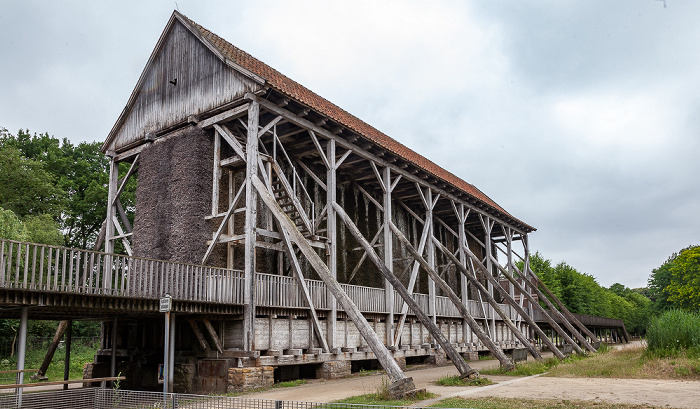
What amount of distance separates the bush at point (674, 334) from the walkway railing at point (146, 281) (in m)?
9.21

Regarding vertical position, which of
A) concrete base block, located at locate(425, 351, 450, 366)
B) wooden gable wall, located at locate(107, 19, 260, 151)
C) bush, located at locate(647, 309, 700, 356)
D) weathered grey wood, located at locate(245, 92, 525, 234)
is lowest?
concrete base block, located at locate(425, 351, 450, 366)

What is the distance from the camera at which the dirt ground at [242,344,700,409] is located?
977 cm

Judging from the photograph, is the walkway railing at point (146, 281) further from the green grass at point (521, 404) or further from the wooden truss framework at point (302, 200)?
the green grass at point (521, 404)

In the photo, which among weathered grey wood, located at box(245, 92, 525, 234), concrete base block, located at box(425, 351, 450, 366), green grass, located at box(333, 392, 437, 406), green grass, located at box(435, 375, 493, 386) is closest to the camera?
green grass, located at box(333, 392, 437, 406)

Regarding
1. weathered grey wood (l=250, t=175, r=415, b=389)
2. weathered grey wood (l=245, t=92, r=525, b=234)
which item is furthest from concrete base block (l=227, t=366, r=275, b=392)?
weathered grey wood (l=245, t=92, r=525, b=234)

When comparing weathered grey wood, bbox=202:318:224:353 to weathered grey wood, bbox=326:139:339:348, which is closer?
weathered grey wood, bbox=202:318:224:353

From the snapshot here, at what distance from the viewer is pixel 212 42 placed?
648 inches

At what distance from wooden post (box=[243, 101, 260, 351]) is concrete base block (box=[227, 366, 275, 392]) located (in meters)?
0.56

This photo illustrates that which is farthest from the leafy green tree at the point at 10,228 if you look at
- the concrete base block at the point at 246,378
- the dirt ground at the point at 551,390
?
the dirt ground at the point at 551,390

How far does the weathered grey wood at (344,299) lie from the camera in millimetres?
10953

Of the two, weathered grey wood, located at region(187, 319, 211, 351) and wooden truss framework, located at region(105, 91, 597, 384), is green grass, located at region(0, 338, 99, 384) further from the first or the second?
weathered grey wood, located at region(187, 319, 211, 351)

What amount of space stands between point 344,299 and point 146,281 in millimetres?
4433

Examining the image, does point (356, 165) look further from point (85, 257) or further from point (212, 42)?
point (85, 257)

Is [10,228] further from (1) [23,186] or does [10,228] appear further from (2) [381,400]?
(2) [381,400]
